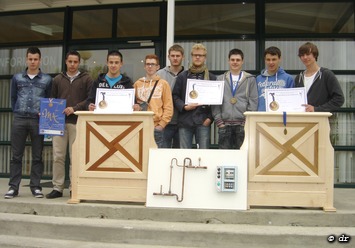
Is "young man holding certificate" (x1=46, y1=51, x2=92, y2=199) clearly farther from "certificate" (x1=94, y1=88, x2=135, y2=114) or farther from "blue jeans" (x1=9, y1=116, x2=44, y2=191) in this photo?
"certificate" (x1=94, y1=88, x2=135, y2=114)

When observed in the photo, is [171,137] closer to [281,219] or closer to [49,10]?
[281,219]

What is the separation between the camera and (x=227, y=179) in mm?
Result: 4504

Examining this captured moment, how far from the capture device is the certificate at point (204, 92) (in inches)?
195

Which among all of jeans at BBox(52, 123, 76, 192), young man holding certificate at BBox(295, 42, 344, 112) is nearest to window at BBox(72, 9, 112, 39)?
jeans at BBox(52, 123, 76, 192)

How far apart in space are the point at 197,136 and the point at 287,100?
1.25 metres

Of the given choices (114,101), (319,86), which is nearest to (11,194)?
(114,101)

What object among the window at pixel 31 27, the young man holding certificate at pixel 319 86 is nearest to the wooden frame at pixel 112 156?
the young man holding certificate at pixel 319 86

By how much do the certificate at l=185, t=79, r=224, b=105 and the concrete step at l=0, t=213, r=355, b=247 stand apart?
59.4 inches

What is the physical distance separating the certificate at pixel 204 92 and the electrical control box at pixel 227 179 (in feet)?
2.85

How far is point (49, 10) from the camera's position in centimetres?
862

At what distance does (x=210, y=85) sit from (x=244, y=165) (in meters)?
1.11

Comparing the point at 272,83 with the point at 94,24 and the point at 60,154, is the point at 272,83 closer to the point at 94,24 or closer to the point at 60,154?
the point at 60,154

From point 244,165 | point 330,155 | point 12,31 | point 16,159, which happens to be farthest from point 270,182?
point 12,31

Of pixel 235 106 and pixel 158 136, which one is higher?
pixel 235 106
